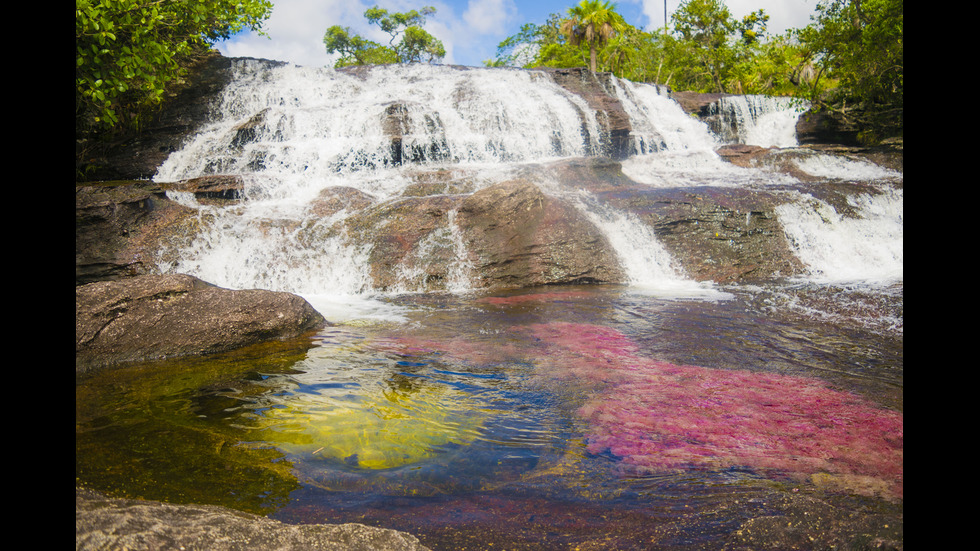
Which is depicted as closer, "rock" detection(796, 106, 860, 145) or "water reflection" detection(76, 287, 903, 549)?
"water reflection" detection(76, 287, 903, 549)

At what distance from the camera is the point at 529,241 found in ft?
36.6

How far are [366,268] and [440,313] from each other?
2.93m

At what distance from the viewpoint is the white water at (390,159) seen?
10.7 m

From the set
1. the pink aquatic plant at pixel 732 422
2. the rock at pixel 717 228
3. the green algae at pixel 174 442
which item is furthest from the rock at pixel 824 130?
the green algae at pixel 174 442

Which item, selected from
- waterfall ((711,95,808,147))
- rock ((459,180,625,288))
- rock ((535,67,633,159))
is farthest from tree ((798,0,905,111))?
rock ((459,180,625,288))

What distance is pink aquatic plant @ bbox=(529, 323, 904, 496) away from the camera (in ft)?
11.3

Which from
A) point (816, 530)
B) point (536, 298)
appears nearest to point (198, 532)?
point (816, 530)

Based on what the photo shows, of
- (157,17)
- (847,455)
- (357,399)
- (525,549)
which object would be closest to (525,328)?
(357,399)

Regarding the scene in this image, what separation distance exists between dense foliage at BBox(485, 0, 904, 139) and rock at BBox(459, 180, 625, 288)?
42.3 ft

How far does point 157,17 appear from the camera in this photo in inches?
380

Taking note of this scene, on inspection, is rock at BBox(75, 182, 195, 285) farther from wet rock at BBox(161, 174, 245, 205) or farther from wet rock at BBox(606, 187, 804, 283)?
wet rock at BBox(606, 187, 804, 283)

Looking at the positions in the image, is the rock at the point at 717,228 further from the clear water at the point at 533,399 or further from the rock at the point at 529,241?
the rock at the point at 529,241

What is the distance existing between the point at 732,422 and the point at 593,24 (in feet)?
98.1
